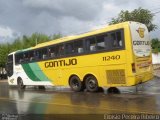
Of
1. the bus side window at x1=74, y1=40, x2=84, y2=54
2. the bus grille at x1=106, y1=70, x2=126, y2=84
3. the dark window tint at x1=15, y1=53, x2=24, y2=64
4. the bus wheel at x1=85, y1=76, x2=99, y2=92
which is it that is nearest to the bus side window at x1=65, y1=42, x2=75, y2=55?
the bus side window at x1=74, y1=40, x2=84, y2=54

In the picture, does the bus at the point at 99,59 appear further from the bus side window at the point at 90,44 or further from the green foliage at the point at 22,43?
the green foliage at the point at 22,43

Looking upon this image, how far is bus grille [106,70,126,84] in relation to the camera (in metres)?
18.1

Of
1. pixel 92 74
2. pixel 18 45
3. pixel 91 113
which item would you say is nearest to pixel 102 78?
pixel 92 74

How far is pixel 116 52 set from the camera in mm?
18234

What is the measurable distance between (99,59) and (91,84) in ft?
5.30

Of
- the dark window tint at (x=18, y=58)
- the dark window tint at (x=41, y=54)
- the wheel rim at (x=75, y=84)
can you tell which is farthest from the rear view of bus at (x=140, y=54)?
the dark window tint at (x=18, y=58)

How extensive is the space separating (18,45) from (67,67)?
45486mm

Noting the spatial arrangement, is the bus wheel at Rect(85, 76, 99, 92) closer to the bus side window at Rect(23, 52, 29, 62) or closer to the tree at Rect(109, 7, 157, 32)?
the bus side window at Rect(23, 52, 29, 62)

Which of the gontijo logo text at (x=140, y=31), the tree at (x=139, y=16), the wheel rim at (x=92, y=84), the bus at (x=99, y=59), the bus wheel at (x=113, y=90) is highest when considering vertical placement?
the tree at (x=139, y=16)

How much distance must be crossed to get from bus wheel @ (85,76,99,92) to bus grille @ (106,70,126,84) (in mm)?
1161

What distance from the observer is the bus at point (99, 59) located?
17.8 meters

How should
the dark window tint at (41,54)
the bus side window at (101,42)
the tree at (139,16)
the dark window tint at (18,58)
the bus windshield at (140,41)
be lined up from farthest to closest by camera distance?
the tree at (139,16)
the dark window tint at (18,58)
the dark window tint at (41,54)
the bus side window at (101,42)
the bus windshield at (140,41)

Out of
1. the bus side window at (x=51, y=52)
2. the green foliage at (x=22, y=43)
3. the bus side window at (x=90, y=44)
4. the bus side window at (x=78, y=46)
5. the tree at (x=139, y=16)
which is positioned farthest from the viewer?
the green foliage at (x=22, y=43)

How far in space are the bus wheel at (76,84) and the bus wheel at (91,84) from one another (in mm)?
578
